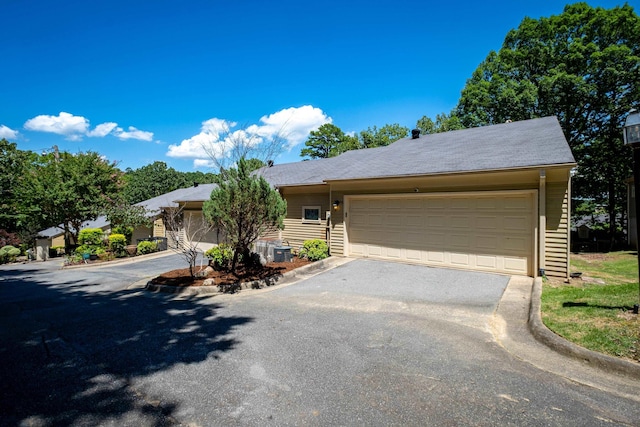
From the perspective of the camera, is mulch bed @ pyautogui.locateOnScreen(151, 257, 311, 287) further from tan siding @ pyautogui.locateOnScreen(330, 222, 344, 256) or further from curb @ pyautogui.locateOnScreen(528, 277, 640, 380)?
curb @ pyautogui.locateOnScreen(528, 277, 640, 380)

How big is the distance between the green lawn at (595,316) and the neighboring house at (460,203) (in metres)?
1.34

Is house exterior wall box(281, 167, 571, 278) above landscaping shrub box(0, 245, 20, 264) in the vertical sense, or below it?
above

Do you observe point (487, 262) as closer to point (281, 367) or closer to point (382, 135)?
point (281, 367)

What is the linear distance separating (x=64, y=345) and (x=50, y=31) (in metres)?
11.3

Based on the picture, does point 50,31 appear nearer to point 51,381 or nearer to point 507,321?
point 51,381

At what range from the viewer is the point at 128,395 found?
296 cm

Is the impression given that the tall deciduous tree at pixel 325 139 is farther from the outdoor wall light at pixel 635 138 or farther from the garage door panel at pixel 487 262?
the outdoor wall light at pixel 635 138

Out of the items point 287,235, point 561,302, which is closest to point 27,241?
point 287,235

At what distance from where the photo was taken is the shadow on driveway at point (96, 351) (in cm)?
274

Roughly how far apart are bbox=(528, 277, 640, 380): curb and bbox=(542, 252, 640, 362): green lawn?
11 cm

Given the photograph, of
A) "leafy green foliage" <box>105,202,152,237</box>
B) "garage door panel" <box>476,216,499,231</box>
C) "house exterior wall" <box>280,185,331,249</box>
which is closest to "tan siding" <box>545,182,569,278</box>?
"garage door panel" <box>476,216,499,231</box>

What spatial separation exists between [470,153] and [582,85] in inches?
528

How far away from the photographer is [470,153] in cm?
959

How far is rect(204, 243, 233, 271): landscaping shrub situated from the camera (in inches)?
363
